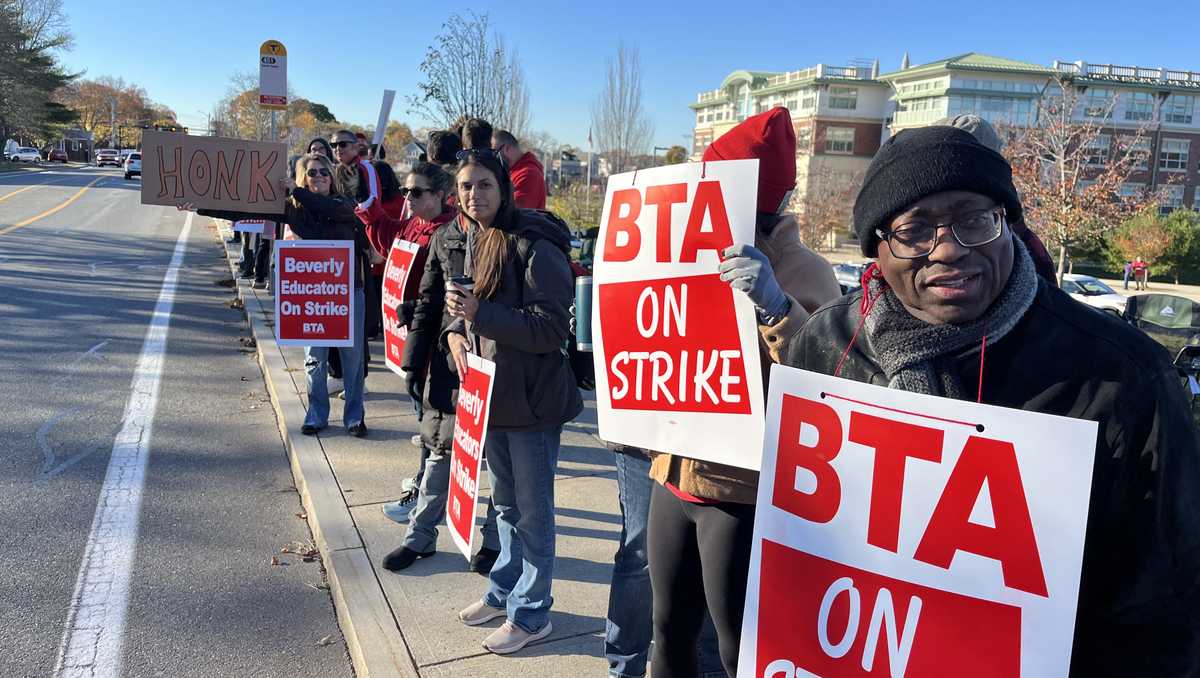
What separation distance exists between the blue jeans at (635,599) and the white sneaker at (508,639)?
541 millimetres

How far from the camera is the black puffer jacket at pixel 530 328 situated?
10.9 feet

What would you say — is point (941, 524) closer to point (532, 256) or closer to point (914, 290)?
point (914, 290)

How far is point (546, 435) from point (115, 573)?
2.42 metres

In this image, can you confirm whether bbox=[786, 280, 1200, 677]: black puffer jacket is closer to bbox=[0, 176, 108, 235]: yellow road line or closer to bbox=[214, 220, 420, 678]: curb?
bbox=[214, 220, 420, 678]: curb

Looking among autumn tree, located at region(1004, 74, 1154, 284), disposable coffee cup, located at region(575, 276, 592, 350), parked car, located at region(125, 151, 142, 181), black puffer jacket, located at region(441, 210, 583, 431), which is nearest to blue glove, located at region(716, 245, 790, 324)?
disposable coffee cup, located at region(575, 276, 592, 350)

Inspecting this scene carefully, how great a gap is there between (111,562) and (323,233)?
8.79ft

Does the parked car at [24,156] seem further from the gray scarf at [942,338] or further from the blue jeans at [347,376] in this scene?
the gray scarf at [942,338]

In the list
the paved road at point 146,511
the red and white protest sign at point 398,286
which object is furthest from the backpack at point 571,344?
the paved road at point 146,511

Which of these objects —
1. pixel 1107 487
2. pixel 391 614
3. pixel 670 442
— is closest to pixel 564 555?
pixel 391 614

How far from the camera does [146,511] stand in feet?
16.2

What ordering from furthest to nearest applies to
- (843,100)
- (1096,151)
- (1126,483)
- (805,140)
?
(843,100) → (805,140) → (1096,151) → (1126,483)

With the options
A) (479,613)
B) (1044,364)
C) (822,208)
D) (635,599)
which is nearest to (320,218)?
(479,613)

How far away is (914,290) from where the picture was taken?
5.31 ft

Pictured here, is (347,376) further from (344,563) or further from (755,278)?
(755,278)
